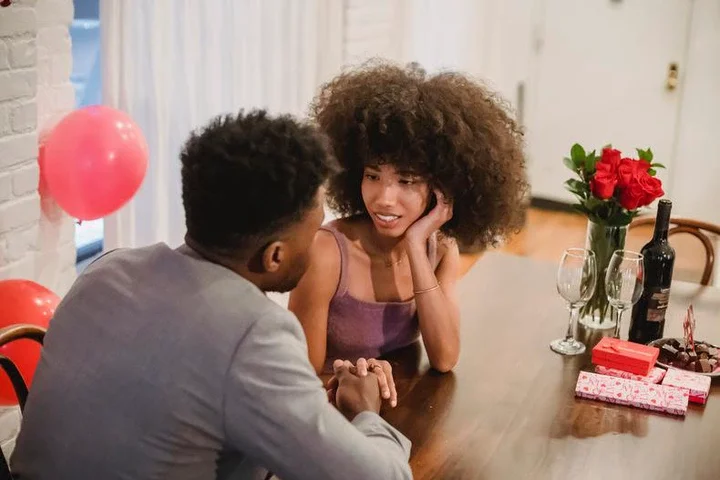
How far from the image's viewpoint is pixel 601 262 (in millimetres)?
2166

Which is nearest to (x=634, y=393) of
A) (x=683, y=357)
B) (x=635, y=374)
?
(x=635, y=374)

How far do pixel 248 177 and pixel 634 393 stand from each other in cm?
95

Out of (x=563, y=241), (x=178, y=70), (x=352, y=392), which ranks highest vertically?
(x=178, y=70)

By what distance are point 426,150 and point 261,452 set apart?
961 millimetres

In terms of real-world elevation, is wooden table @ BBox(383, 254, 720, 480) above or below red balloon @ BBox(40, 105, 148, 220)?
below

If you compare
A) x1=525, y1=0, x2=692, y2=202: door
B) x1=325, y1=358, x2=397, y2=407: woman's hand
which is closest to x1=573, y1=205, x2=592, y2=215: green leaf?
x1=325, y1=358, x2=397, y2=407: woman's hand

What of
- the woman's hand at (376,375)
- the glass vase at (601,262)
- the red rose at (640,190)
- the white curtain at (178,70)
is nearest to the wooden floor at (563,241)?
the white curtain at (178,70)

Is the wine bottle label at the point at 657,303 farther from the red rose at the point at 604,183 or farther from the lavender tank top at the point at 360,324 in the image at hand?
the lavender tank top at the point at 360,324

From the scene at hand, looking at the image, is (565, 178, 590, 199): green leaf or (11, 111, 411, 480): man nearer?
(11, 111, 411, 480): man

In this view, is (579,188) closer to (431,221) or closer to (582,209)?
(582,209)

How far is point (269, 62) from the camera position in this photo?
3.57m

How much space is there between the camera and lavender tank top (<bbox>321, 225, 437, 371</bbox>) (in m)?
2.04

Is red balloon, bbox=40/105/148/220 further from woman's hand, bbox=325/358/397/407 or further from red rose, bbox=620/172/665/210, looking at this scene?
red rose, bbox=620/172/665/210

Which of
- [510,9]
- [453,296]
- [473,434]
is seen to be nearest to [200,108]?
[453,296]
